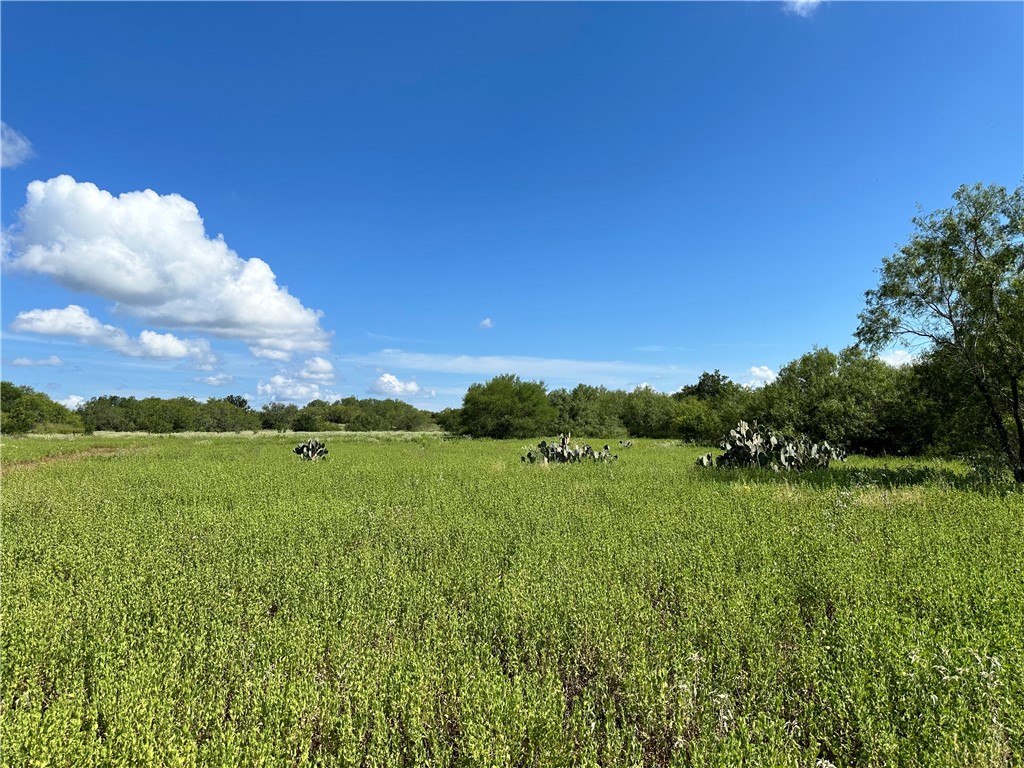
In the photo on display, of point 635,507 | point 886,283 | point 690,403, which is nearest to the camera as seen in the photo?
point 635,507

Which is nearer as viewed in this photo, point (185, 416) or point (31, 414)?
point (31, 414)

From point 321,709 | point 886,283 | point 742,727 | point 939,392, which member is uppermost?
point 886,283

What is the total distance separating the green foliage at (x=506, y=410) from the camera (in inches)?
1887

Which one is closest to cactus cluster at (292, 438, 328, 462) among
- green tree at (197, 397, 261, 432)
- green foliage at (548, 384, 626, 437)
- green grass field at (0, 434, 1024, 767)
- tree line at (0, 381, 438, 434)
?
green grass field at (0, 434, 1024, 767)

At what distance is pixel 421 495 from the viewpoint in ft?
36.0

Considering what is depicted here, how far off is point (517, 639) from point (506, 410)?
4355 centimetres

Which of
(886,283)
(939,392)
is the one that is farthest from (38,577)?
(939,392)

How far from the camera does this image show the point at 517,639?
4.46m

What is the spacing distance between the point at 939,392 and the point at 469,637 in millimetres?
16046

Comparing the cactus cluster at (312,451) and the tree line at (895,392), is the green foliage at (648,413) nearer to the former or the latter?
the tree line at (895,392)

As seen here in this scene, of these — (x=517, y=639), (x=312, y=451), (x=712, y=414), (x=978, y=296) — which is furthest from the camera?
(x=712, y=414)

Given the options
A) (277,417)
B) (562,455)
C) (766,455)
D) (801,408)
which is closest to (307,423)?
(277,417)

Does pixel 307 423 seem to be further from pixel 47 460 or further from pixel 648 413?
pixel 47 460

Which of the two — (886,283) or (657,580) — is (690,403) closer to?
(886,283)
